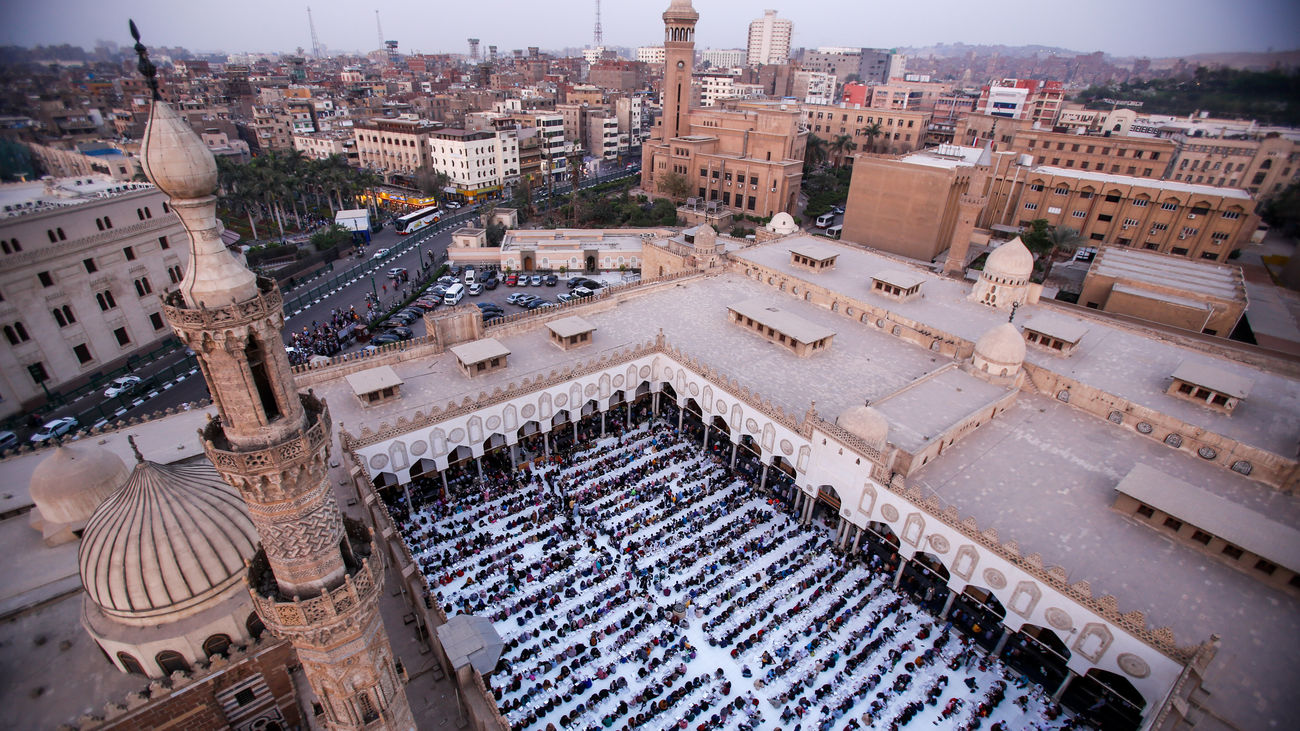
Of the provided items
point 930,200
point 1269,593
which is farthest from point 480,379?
point 930,200

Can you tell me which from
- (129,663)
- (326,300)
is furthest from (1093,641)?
(326,300)

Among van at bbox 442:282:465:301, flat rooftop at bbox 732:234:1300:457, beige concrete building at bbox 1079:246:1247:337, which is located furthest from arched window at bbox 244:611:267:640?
beige concrete building at bbox 1079:246:1247:337

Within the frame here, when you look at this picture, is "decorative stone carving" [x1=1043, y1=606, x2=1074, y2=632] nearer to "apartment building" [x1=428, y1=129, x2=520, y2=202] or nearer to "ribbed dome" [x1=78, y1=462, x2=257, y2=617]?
"ribbed dome" [x1=78, y1=462, x2=257, y2=617]

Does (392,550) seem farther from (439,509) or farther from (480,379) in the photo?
(480,379)

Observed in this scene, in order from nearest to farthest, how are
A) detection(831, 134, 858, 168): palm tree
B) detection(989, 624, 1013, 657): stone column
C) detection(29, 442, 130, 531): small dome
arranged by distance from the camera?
detection(29, 442, 130, 531): small dome
detection(989, 624, 1013, 657): stone column
detection(831, 134, 858, 168): palm tree

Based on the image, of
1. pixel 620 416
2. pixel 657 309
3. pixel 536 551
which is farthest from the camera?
pixel 657 309

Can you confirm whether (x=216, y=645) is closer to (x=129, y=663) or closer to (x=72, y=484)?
(x=129, y=663)

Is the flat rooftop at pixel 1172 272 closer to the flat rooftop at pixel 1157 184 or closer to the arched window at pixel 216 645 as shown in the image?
the flat rooftop at pixel 1157 184
